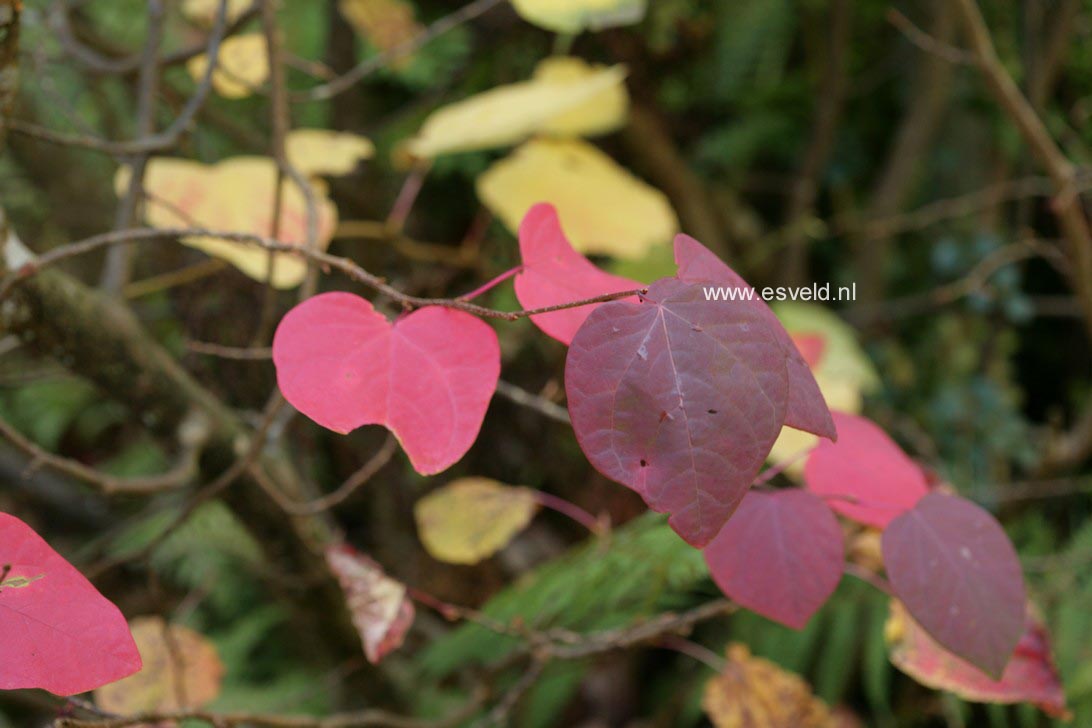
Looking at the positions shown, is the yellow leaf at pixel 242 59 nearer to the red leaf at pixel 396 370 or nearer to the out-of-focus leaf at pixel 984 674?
the red leaf at pixel 396 370

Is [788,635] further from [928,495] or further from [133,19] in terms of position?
[133,19]

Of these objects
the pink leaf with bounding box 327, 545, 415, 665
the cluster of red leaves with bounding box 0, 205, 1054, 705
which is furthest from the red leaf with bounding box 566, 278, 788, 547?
the pink leaf with bounding box 327, 545, 415, 665

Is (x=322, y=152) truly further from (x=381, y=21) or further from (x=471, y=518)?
(x=471, y=518)

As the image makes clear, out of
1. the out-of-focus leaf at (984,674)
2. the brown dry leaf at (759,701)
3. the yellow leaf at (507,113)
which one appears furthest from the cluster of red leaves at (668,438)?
the yellow leaf at (507,113)

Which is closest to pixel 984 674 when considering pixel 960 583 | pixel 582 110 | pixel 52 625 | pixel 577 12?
pixel 960 583

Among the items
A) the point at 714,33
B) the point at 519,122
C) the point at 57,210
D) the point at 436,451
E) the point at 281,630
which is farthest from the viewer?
the point at 714,33

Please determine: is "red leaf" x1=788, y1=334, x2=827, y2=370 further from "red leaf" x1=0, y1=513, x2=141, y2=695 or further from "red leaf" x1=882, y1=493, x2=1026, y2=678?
"red leaf" x1=0, y1=513, x2=141, y2=695

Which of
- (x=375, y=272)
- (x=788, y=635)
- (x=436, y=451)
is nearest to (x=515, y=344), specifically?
(x=375, y=272)
